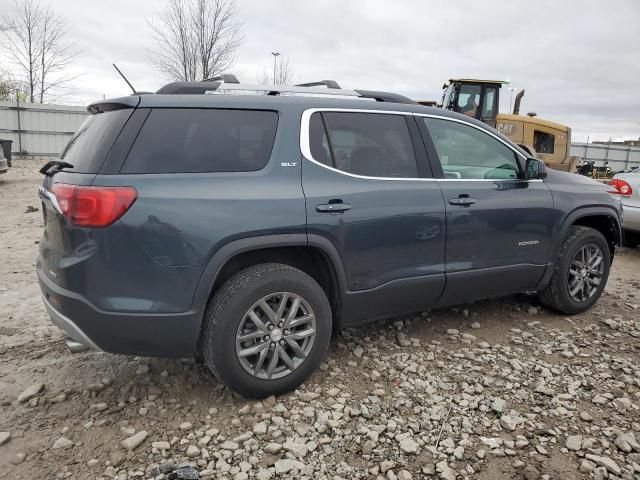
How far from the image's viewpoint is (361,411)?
2.88m

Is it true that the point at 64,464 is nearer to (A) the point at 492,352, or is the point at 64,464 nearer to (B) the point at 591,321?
(A) the point at 492,352

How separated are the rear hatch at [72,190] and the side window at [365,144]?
1.17 m

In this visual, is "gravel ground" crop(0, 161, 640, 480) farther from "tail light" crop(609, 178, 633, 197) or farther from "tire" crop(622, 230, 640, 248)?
"tire" crop(622, 230, 640, 248)

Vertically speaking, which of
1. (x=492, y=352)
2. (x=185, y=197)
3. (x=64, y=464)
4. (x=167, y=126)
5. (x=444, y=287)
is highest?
(x=167, y=126)

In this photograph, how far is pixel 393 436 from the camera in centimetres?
267

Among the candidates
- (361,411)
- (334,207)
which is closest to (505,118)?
(334,207)

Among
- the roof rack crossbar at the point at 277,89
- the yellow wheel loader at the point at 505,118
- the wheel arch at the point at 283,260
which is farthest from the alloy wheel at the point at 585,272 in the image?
the yellow wheel loader at the point at 505,118

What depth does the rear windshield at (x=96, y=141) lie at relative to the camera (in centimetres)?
261

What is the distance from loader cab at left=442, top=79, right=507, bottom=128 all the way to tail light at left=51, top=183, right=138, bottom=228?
36.4 feet

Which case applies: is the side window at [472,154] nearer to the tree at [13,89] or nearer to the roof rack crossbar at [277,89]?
the roof rack crossbar at [277,89]

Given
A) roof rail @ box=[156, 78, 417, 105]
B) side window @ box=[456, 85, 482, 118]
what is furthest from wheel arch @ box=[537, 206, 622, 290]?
side window @ box=[456, 85, 482, 118]

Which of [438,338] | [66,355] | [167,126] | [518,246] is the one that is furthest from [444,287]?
[66,355]

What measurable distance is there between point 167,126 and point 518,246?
9.11ft

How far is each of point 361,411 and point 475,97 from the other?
11191mm
